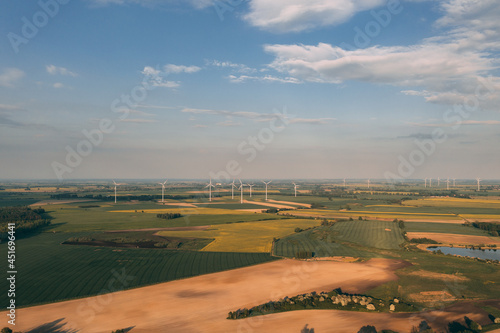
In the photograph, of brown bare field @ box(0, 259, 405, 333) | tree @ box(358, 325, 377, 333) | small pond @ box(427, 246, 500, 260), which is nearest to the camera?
tree @ box(358, 325, 377, 333)

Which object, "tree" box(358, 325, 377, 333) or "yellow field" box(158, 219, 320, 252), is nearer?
"tree" box(358, 325, 377, 333)

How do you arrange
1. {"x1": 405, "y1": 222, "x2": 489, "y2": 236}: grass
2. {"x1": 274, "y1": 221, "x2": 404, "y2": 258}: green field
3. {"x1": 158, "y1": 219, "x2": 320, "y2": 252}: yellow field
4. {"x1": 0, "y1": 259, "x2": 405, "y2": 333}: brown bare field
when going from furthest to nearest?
{"x1": 405, "y1": 222, "x2": 489, "y2": 236}: grass
{"x1": 158, "y1": 219, "x2": 320, "y2": 252}: yellow field
{"x1": 274, "y1": 221, "x2": 404, "y2": 258}: green field
{"x1": 0, "y1": 259, "x2": 405, "y2": 333}: brown bare field

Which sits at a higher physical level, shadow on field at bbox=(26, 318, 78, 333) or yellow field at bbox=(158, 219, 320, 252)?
shadow on field at bbox=(26, 318, 78, 333)

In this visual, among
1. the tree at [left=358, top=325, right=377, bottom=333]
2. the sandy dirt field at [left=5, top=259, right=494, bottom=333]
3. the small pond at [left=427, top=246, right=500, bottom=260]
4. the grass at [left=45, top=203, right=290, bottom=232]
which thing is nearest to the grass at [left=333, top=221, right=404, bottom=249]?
the small pond at [left=427, top=246, right=500, bottom=260]

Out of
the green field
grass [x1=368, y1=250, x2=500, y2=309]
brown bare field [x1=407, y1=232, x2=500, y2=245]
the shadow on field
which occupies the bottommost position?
brown bare field [x1=407, y1=232, x2=500, y2=245]

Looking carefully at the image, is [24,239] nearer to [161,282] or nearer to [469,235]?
[161,282]

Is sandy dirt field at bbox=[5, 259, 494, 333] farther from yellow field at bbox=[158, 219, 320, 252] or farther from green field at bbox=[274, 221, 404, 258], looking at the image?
yellow field at bbox=[158, 219, 320, 252]

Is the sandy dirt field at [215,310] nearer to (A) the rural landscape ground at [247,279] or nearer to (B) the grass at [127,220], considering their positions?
(A) the rural landscape ground at [247,279]

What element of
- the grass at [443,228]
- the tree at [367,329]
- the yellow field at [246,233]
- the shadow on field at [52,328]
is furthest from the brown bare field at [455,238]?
the shadow on field at [52,328]
